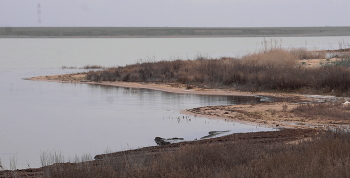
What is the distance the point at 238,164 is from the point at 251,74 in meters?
19.0

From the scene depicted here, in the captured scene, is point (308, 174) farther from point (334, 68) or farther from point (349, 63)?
point (349, 63)

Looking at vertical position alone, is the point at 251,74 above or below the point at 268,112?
above

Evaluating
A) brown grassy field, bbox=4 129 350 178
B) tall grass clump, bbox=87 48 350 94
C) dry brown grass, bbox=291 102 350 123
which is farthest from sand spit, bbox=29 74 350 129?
brown grassy field, bbox=4 129 350 178

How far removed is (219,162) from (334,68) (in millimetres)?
17909

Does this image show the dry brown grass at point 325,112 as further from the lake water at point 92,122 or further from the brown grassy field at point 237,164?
the brown grassy field at point 237,164

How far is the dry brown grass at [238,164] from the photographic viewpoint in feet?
22.8

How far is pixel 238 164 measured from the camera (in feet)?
26.6

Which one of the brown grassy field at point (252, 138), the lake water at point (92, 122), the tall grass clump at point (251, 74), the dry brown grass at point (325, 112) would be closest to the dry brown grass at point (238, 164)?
the brown grassy field at point (252, 138)

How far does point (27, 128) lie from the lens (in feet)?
52.4

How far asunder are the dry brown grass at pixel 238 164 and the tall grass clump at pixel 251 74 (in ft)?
47.6

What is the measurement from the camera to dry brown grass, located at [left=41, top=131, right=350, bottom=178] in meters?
6.95

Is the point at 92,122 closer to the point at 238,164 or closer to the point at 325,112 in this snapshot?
the point at 325,112

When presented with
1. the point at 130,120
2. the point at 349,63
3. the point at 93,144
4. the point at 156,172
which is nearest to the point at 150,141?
the point at 93,144

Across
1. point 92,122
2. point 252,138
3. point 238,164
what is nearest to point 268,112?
point 252,138
